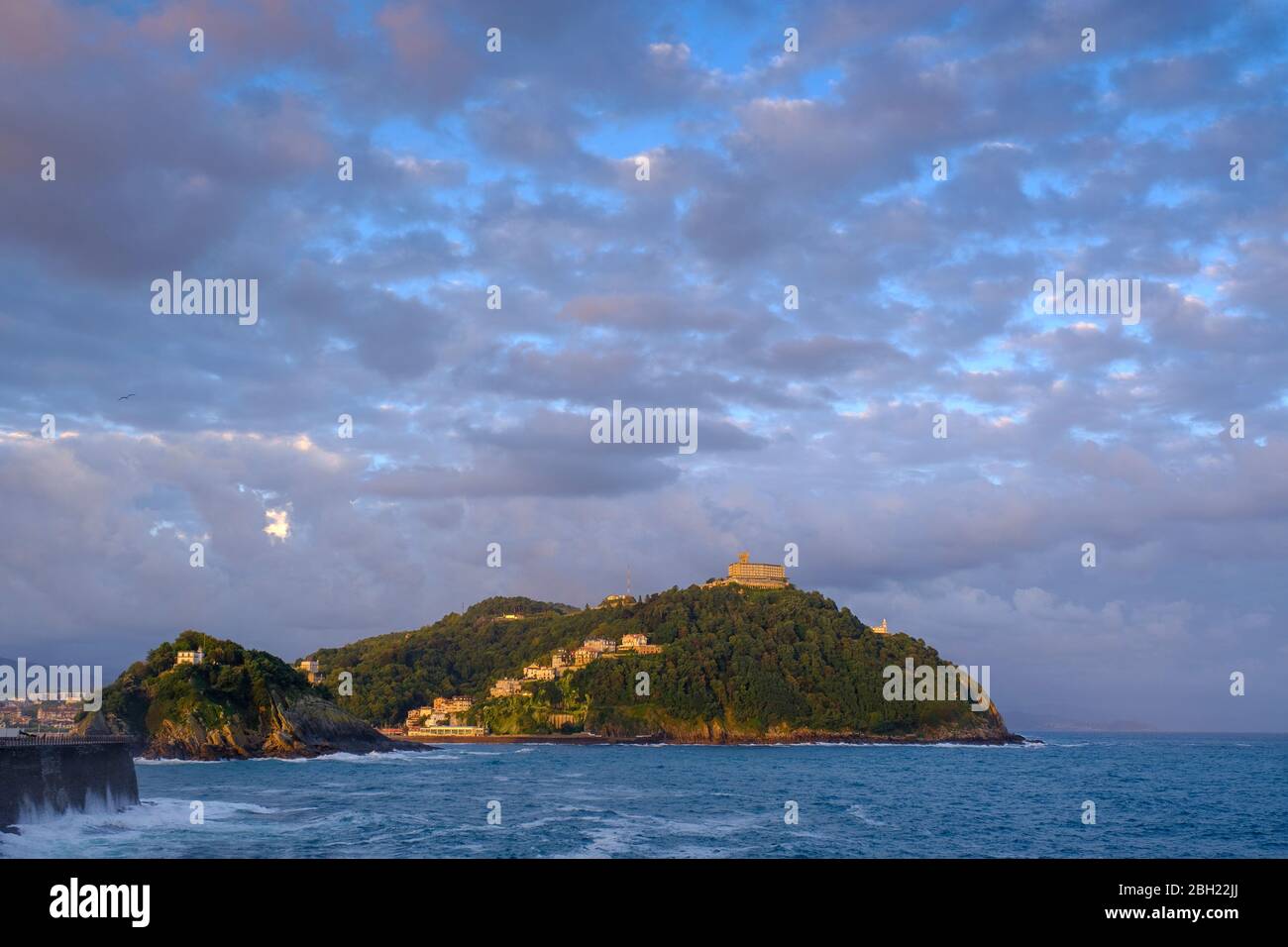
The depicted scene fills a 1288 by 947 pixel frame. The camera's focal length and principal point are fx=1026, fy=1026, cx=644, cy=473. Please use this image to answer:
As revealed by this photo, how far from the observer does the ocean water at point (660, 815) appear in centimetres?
4391

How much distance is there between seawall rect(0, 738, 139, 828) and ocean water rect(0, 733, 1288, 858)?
39.0 inches

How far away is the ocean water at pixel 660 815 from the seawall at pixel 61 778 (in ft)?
3.25

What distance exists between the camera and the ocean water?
4391cm

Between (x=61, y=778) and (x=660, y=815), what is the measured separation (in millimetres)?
30234
